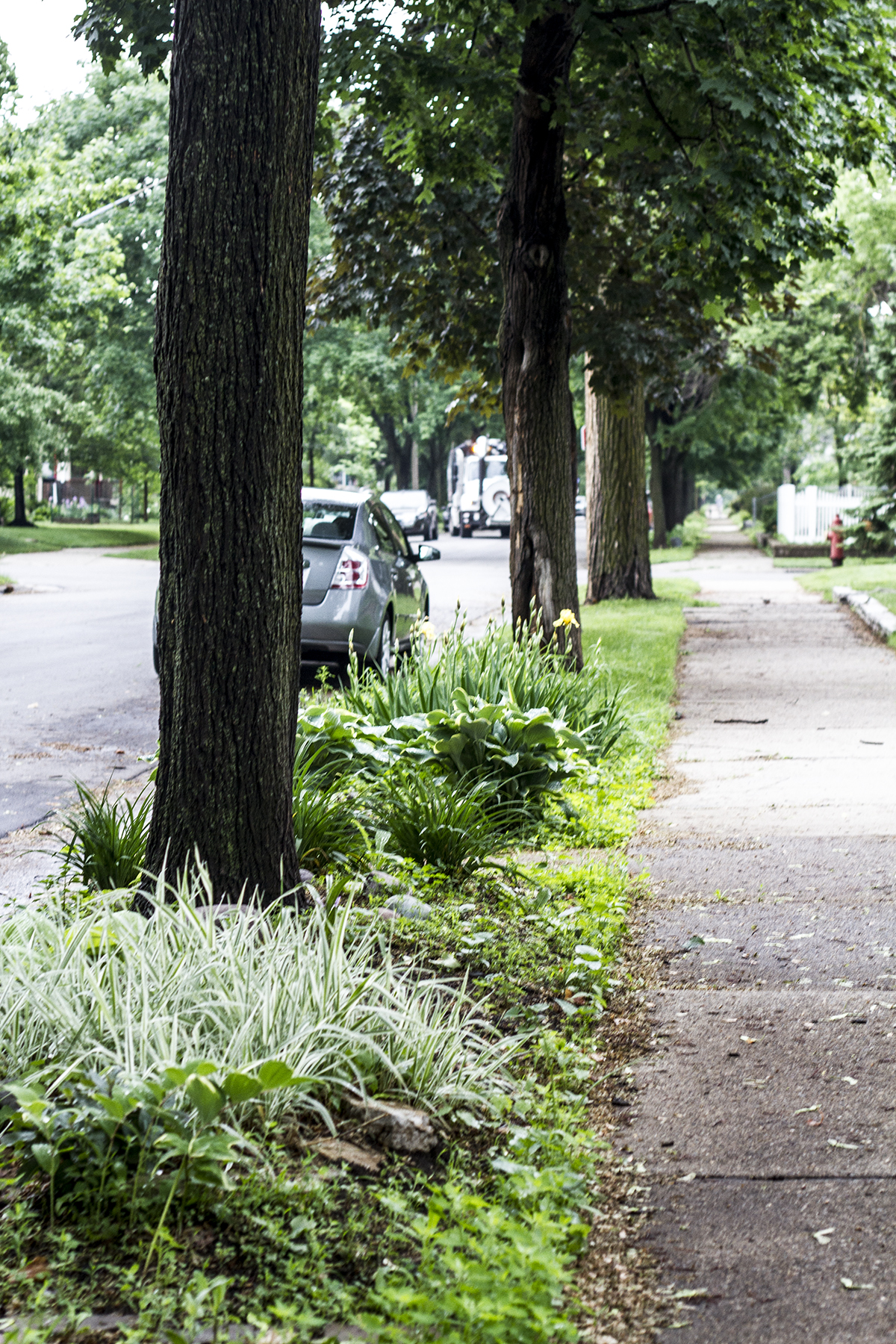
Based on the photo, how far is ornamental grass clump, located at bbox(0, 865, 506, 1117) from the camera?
309 cm

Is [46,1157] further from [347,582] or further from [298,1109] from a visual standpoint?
[347,582]

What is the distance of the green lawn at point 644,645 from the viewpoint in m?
9.98

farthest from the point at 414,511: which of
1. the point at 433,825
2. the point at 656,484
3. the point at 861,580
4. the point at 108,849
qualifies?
the point at 108,849

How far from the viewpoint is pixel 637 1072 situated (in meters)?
3.78

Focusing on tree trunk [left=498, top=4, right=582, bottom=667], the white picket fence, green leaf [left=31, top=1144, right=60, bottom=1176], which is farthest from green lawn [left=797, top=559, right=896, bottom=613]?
Result: green leaf [left=31, top=1144, right=60, bottom=1176]

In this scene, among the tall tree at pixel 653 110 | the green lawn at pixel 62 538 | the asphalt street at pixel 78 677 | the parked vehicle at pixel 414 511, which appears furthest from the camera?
the parked vehicle at pixel 414 511

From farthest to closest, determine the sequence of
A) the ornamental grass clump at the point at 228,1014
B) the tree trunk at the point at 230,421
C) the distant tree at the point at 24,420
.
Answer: the distant tree at the point at 24,420
the tree trunk at the point at 230,421
the ornamental grass clump at the point at 228,1014

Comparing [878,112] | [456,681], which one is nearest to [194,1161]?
[456,681]

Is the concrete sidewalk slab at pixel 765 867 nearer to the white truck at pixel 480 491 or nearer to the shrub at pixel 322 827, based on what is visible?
the shrub at pixel 322 827

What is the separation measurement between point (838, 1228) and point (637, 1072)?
0.94m

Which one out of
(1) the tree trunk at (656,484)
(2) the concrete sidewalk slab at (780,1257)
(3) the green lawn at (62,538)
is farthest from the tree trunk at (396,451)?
(2) the concrete sidewalk slab at (780,1257)

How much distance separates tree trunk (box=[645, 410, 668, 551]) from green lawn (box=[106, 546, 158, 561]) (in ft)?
42.7

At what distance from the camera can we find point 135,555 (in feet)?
117

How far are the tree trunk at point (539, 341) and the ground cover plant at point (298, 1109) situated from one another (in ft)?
18.1
